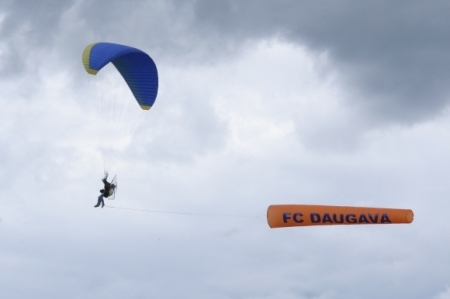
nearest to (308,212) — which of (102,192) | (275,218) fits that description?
(275,218)

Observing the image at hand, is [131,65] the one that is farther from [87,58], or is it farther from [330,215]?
[330,215]

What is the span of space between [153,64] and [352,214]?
1535 centimetres

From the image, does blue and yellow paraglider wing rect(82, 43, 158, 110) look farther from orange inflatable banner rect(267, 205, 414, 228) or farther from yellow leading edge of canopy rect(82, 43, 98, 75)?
orange inflatable banner rect(267, 205, 414, 228)

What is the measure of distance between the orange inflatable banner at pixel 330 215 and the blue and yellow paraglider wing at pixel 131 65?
36.6 feet

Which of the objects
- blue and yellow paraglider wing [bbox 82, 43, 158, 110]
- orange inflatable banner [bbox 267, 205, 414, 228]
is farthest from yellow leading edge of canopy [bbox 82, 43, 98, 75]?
orange inflatable banner [bbox 267, 205, 414, 228]

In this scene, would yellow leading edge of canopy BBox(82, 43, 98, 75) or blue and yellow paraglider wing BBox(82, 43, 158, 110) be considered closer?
yellow leading edge of canopy BBox(82, 43, 98, 75)

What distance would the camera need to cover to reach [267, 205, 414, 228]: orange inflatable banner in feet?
222

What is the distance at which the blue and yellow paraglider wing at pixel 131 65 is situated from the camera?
231ft

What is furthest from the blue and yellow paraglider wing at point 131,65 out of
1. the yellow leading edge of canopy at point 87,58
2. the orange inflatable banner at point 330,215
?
the orange inflatable banner at point 330,215

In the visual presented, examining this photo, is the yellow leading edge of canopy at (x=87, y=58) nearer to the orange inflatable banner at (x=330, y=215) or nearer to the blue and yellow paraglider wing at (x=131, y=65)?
the blue and yellow paraglider wing at (x=131, y=65)

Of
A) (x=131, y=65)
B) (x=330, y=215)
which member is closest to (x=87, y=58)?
(x=131, y=65)

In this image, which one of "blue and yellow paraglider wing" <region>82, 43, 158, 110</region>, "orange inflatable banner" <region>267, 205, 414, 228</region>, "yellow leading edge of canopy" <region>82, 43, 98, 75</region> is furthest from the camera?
"blue and yellow paraglider wing" <region>82, 43, 158, 110</region>

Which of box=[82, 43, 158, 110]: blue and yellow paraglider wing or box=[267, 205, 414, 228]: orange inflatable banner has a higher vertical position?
box=[82, 43, 158, 110]: blue and yellow paraglider wing

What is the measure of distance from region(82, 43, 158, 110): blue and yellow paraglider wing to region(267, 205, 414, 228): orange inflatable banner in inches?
→ 439
